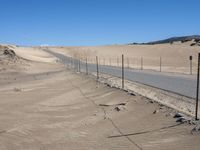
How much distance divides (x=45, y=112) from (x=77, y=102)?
2826 mm

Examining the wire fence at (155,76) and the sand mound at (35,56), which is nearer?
the wire fence at (155,76)

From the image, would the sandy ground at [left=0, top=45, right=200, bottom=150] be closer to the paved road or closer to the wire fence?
the wire fence

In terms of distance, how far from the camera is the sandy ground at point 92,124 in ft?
38.9

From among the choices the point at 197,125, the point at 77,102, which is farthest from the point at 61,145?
the point at 77,102

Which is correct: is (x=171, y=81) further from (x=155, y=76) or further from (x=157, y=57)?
(x=157, y=57)

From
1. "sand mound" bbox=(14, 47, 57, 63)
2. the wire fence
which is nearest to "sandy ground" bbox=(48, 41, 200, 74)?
the wire fence

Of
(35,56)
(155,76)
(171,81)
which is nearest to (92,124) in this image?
(171,81)

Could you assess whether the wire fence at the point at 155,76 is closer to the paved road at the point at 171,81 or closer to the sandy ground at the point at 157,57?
the paved road at the point at 171,81

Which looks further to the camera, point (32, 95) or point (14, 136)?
point (32, 95)

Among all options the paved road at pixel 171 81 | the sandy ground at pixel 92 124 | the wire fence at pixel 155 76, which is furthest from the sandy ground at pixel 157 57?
the sandy ground at pixel 92 124

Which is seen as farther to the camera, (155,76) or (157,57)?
(157,57)

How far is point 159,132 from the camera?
12.6 meters

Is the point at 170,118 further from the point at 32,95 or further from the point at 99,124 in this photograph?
the point at 32,95

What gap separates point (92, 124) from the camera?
1497cm
